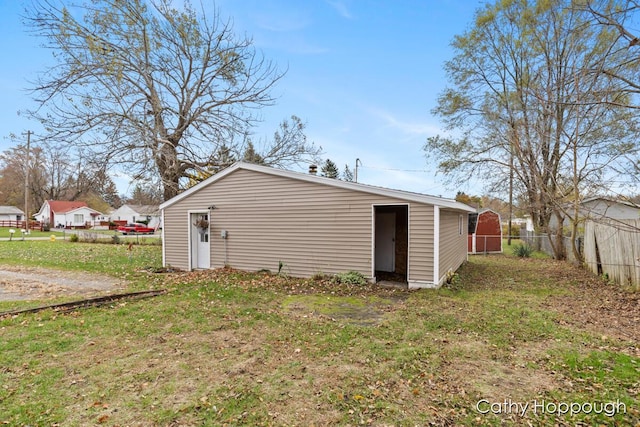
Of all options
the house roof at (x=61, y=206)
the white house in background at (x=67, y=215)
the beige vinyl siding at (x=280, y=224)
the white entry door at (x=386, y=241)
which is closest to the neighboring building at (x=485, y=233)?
the white entry door at (x=386, y=241)

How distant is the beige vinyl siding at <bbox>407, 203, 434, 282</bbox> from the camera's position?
7.64m

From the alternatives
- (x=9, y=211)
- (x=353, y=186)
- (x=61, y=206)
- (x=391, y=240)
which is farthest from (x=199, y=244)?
(x=9, y=211)

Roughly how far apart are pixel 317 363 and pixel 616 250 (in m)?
8.63

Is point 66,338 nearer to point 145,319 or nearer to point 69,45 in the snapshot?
point 145,319

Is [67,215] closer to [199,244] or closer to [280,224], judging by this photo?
[199,244]

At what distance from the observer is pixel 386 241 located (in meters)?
10.5

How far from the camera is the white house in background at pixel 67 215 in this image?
40.3 metres

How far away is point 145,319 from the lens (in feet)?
18.1

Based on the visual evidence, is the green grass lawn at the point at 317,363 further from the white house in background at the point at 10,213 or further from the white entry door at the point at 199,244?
the white house in background at the point at 10,213

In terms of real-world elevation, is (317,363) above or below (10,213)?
below

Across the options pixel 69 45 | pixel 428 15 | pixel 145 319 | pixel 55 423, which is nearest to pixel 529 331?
pixel 55 423

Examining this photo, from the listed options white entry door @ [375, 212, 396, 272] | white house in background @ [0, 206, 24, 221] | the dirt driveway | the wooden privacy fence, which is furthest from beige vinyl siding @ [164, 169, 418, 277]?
white house in background @ [0, 206, 24, 221]

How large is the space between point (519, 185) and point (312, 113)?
1036cm

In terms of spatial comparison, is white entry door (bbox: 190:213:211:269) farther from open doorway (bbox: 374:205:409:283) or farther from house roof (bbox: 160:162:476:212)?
open doorway (bbox: 374:205:409:283)
